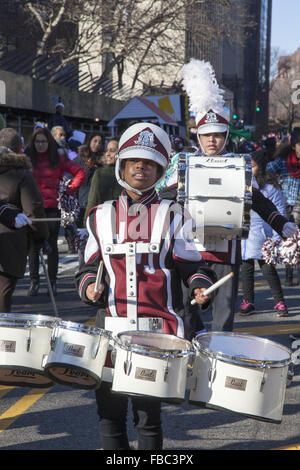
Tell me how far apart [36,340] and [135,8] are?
84.0 ft

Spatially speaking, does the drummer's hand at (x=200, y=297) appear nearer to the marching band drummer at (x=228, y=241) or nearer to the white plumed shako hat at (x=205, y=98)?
the marching band drummer at (x=228, y=241)

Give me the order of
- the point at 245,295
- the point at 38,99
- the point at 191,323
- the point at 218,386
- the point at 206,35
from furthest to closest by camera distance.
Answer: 1. the point at 206,35
2. the point at 38,99
3. the point at 245,295
4. the point at 191,323
5. the point at 218,386

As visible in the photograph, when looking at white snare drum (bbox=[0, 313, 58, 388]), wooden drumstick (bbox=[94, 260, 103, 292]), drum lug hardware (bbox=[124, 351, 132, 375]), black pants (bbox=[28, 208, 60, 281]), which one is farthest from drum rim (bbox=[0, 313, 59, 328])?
black pants (bbox=[28, 208, 60, 281])

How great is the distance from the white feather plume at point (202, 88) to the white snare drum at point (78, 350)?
3.42 meters

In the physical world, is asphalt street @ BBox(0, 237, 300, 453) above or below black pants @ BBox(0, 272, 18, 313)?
below

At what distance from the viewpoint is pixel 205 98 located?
22.3ft

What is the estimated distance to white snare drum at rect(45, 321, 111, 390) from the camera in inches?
122

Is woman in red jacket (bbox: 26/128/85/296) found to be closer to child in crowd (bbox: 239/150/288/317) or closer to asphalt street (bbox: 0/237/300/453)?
child in crowd (bbox: 239/150/288/317)

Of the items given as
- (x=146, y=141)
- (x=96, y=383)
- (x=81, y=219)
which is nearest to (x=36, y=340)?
(x=96, y=383)

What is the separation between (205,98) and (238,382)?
13.7ft

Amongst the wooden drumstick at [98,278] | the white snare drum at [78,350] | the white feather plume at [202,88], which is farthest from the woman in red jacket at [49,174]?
the white snare drum at [78,350]

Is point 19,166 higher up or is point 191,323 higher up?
point 19,166

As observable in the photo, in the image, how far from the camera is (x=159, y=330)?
136 inches

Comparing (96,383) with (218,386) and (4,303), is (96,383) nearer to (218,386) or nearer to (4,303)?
(218,386)
